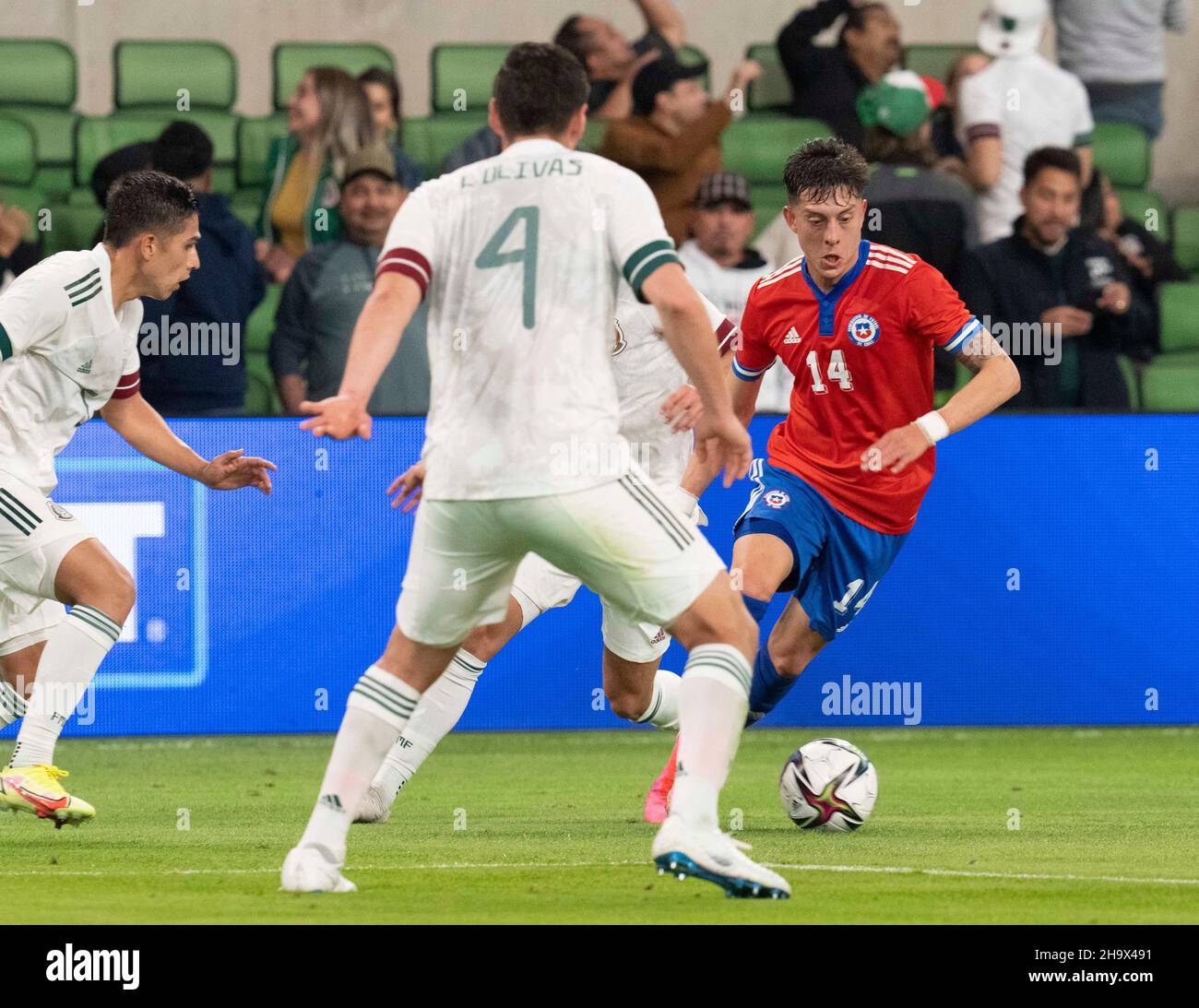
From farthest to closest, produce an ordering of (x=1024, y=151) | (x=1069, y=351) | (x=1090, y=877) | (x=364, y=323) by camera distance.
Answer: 1. (x=1024, y=151)
2. (x=1069, y=351)
3. (x=1090, y=877)
4. (x=364, y=323)

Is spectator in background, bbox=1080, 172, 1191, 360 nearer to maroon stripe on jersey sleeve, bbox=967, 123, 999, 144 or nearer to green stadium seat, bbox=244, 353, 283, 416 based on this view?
maroon stripe on jersey sleeve, bbox=967, 123, 999, 144

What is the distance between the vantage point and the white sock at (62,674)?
21.6 ft

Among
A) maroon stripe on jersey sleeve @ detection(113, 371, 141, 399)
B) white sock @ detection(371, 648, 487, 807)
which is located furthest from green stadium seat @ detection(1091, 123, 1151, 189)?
maroon stripe on jersey sleeve @ detection(113, 371, 141, 399)

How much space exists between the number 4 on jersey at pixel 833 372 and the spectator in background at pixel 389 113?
4242 millimetres

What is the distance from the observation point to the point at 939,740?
972 centimetres

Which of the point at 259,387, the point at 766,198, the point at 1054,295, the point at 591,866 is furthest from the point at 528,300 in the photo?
the point at 766,198

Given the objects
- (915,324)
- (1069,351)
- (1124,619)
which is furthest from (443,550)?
(1069,351)

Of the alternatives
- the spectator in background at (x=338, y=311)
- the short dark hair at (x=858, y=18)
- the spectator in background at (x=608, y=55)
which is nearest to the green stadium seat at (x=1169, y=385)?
the short dark hair at (x=858, y=18)

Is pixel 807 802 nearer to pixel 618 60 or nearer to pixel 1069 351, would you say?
pixel 1069 351

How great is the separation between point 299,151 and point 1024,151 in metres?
3.91

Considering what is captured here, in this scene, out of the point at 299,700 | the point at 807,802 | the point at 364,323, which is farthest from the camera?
the point at 299,700

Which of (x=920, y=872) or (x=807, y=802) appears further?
(x=807, y=802)

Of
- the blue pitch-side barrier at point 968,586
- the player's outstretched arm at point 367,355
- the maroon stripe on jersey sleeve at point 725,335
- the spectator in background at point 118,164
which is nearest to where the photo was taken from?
the player's outstretched arm at point 367,355

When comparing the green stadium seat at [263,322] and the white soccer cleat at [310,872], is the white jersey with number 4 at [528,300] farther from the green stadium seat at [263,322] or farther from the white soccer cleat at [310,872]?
the green stadium seat at [263,322]
